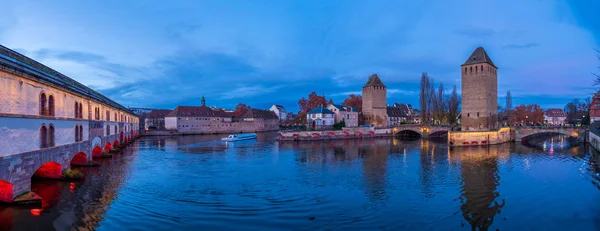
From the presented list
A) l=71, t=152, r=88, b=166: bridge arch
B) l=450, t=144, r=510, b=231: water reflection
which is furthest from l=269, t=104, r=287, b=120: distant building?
l=71, t=152, r=88, b=166: bridge arch

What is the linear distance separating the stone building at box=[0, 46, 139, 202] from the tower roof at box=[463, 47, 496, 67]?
38.1m

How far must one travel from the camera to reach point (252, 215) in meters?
10.5

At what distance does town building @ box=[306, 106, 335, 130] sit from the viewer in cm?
5941

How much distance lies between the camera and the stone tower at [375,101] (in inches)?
2475

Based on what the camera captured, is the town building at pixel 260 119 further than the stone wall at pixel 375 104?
Yes

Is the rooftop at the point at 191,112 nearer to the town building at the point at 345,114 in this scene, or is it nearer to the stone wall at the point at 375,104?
the town building at the point at 345,114

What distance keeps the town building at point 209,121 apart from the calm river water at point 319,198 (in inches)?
1622

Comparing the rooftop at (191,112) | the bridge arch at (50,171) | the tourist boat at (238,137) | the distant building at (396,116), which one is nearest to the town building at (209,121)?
the rooftop at (191,112)

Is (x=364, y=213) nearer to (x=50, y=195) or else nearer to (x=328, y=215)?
→ (x=328, y=215)

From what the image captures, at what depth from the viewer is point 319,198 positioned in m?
12.8

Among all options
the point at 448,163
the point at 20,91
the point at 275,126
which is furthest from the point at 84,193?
the point at 275,126

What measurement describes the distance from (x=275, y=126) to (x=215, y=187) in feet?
217

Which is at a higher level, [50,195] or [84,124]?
[84,124]

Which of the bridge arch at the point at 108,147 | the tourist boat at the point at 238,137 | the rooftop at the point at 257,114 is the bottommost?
the tourist boat at the point at 238,137
